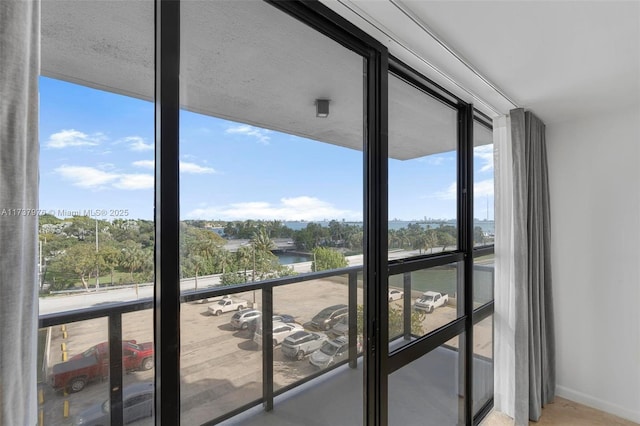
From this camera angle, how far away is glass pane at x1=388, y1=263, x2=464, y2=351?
1.72 meters

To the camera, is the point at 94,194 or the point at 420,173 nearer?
the point at 94,194

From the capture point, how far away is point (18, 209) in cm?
57

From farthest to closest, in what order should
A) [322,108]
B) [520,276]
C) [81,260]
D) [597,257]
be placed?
[597,257] < [520,276] < [322,108] < [81,260]

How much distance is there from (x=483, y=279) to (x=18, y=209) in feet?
9.24

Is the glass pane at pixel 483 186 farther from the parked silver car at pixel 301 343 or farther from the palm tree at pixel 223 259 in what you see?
the palm tree at pixel 223 259

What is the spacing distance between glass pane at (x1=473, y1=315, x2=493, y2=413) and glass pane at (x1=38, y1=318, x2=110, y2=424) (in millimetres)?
2369

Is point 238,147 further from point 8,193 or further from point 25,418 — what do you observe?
point 25,418

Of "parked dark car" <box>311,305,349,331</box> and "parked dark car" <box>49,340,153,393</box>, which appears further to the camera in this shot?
"parked dark car" <box>311,305,349,331</box>

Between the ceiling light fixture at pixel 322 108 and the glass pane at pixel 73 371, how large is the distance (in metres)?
1.09

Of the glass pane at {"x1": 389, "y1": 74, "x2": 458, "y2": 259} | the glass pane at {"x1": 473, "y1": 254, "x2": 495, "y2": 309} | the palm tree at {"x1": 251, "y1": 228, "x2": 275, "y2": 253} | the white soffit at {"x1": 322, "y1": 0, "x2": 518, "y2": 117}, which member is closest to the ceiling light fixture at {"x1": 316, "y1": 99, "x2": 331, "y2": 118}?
the white soffit at {"x1": 322, "y1": 0, "x2": 518, "y2": 117}

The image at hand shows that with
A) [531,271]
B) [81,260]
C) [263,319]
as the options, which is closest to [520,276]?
[531,271]

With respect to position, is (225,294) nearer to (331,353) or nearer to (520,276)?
(331,353)

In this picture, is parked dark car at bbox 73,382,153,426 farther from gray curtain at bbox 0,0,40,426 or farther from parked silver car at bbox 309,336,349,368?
parked silver car at bbox 309,336,349,368

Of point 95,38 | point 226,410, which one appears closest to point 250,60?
point 95,38
